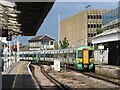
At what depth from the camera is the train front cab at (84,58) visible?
4129 centimetres

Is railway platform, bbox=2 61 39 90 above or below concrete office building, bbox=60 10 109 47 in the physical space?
below

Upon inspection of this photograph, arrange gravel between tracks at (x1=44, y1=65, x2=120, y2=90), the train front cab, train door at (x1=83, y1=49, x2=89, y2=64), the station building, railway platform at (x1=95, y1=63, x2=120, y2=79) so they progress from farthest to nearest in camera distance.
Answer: the station building < train door at (x1=83, y1=49, x2=89, y2=64) < the train front cab < railway platform at (x1=95, y1=63, x2=120, y2=79) < gravel between tracks at (x1=44, y1=65, x2=120, y2=90)

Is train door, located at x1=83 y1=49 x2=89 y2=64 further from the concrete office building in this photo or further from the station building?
the concrete office building

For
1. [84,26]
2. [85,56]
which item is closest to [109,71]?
[85,56]

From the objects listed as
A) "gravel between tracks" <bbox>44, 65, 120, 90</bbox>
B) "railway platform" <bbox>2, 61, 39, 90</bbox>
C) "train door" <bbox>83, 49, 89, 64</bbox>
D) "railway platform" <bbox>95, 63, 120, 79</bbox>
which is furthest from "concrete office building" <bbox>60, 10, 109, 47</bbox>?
"railway platform" <bbox>2, 61, 39, 90</bbox>

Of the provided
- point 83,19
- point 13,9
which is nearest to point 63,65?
point 13,9

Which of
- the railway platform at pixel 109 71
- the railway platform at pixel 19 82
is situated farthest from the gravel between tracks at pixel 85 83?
the railway platform at pixel 109 71

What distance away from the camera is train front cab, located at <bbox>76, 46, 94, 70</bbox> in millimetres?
41287

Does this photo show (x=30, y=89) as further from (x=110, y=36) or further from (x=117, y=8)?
(x=117, y=8)

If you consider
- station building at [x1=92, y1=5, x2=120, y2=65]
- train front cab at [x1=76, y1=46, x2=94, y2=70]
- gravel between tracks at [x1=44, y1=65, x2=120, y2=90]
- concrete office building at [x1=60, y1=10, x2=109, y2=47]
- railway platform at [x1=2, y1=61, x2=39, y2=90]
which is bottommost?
gravel between tracks at [x1=44, y1=65, x2=120, y2=90]

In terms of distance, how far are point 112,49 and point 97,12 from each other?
→ 7300 centimetres

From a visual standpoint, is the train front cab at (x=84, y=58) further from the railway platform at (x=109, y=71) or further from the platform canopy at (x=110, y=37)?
the platform canopy at (x=110, y=37)

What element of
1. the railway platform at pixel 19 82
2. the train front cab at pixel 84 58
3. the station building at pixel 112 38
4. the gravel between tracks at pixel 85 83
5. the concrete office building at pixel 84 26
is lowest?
the gravel between tracks at pixel 85 83

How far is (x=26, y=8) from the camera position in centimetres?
1422
